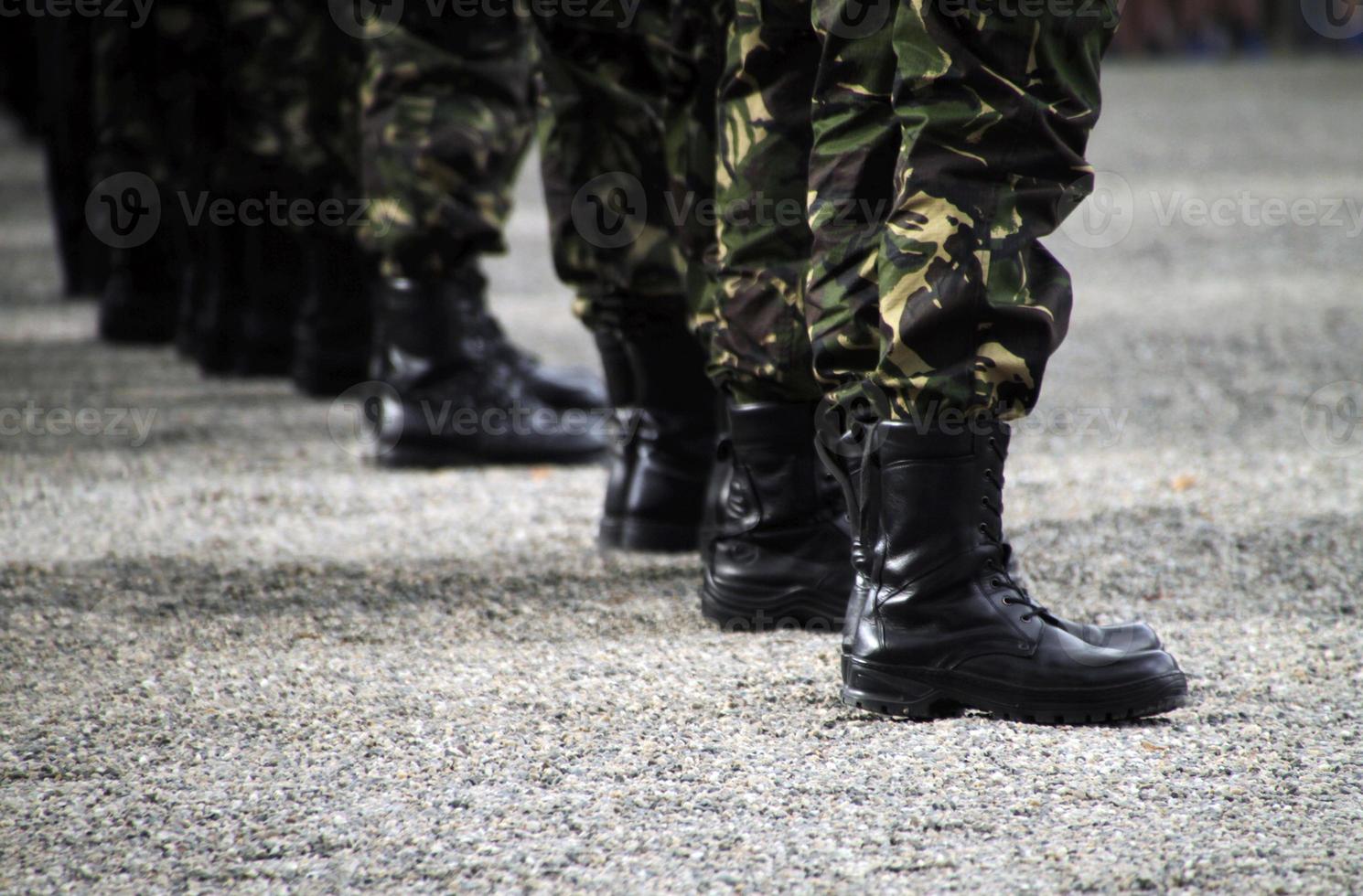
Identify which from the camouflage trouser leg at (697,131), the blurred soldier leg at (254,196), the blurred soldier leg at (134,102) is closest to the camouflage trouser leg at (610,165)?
the camouflage trouser leg at (697,131)

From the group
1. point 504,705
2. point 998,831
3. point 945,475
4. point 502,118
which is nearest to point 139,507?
point 502,118

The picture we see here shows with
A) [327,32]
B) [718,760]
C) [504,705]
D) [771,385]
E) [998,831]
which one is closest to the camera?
[998,831]

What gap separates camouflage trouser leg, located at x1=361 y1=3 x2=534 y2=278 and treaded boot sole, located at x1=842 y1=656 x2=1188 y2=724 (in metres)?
1.22

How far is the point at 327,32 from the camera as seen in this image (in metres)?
2.89

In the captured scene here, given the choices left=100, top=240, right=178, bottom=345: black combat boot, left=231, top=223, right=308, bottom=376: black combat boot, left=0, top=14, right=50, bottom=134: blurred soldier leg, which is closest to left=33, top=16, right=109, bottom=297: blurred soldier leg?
left=0, top=14, right=50, bottom=134: blurred soldier leg

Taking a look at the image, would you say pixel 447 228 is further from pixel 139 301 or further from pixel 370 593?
pixel 139 301

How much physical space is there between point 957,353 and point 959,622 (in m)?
0.22

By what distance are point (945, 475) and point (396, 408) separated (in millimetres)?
1290

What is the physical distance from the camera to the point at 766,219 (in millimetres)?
1493

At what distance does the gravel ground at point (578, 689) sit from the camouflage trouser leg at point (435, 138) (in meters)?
0.36

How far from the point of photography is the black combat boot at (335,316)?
289 cm

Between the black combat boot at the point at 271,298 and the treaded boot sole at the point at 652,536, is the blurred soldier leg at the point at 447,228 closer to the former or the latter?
the treaded boot sole at the point at 652,536

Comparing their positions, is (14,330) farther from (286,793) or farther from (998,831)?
(998,831)

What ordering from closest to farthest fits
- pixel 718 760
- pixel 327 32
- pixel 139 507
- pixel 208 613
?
1. pixel 718 760
2. pixel 208 613
3. pixel 139 507
4. pixel 327 32
